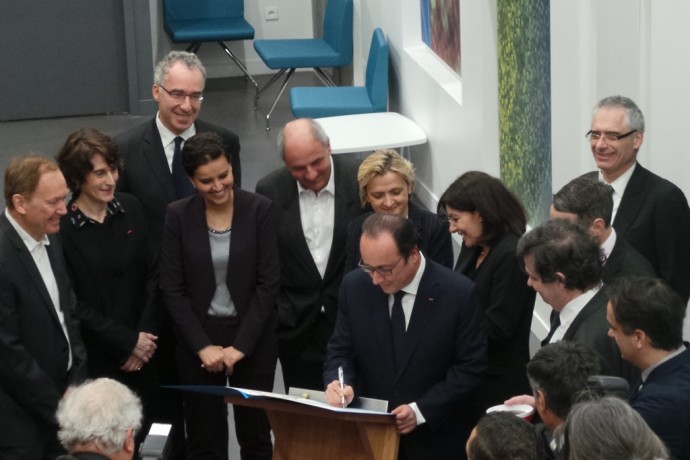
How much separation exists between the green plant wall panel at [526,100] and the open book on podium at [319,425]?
3.16 metres

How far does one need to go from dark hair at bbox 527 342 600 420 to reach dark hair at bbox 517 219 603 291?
473 mm

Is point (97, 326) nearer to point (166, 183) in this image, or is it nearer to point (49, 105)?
point (166, 183)

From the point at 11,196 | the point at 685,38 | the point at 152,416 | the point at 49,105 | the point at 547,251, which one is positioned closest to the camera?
the point at 547,251

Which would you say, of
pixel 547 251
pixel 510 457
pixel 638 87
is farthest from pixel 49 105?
pixel 510 457

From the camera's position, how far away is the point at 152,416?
212 inches

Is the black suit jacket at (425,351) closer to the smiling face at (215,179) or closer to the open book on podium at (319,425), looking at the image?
the open book on podium at (319,425)

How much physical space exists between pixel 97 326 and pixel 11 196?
0.74 meters

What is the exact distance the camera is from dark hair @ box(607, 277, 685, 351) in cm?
349

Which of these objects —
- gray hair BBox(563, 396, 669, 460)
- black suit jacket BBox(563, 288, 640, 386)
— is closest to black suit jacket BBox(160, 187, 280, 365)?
black suit jacket BBox(563, 288, 640, 386)

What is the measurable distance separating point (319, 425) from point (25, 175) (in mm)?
1492

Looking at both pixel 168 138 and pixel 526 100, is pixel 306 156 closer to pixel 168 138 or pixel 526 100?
pixel 168 138

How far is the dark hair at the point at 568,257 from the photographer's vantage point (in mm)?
3887

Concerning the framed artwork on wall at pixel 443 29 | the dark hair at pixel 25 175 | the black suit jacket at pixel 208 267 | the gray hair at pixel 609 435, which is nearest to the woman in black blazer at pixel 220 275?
the black suit jacket at pixel 208 267

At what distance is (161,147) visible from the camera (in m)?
5.45
